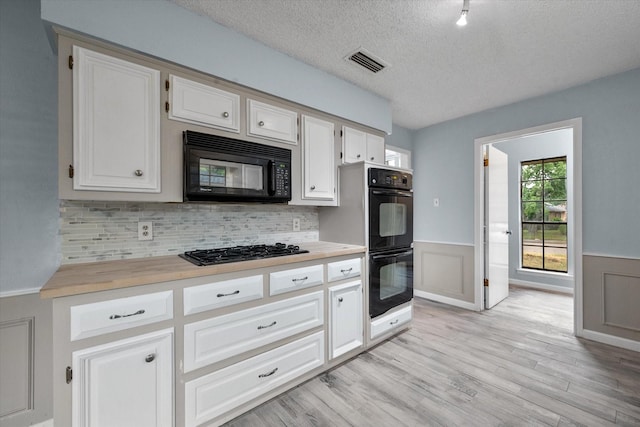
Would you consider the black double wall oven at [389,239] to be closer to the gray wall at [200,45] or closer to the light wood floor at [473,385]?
the light wood floor at [473,385]

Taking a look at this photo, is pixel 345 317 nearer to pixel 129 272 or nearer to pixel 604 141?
pixel 129 272

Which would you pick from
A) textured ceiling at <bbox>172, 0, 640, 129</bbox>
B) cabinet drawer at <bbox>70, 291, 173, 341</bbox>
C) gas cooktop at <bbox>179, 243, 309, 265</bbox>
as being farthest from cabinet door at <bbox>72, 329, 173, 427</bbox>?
textured ceiling at <bbox>172, 0, 640, 129</bbox>

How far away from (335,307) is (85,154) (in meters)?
1.87

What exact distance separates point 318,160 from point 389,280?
1.34 m

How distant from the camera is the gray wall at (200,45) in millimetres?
1412

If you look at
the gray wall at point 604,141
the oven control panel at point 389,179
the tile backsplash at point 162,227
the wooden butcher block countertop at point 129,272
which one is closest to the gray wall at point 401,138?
the gray wall at point 604,141

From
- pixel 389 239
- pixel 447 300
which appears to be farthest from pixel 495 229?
pixel 389 239

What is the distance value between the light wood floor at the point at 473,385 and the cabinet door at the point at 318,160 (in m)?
1.49

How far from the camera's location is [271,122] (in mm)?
2131

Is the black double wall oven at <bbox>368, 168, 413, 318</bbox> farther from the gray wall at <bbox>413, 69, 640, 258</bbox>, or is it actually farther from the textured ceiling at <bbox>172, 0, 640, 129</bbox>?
the gray wall at <bbox>413, 69, 640, 258</bbox>

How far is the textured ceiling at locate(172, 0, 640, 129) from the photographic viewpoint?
171 cm

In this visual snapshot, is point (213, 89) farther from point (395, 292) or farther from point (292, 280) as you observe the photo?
point (395, 292)

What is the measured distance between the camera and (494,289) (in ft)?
12.0

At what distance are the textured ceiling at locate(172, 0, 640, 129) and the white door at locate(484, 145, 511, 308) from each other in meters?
1.08
